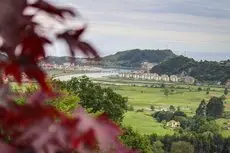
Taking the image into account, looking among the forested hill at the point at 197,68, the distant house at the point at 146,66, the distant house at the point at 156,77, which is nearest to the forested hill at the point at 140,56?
the distant house at the point at 146,66

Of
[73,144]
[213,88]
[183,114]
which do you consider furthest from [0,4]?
[213,88]

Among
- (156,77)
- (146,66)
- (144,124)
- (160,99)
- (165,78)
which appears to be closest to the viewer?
(144,124)

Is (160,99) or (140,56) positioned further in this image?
(140,56)

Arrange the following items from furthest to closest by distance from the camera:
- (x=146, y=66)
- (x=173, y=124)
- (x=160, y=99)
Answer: (x=146, y=66), (x=160, y=99), (x=173, y=124)

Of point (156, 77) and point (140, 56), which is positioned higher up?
point (140, 56)

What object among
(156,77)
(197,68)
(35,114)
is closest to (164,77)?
(156,77)

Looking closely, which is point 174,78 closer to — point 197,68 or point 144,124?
point 197,68

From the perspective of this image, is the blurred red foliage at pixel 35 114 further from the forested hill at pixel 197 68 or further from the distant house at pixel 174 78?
the distant house at pixel 174 78

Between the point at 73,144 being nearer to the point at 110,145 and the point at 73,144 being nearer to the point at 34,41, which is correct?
the point at 110,145

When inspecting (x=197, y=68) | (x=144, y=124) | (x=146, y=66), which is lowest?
(x=144, y=124)
